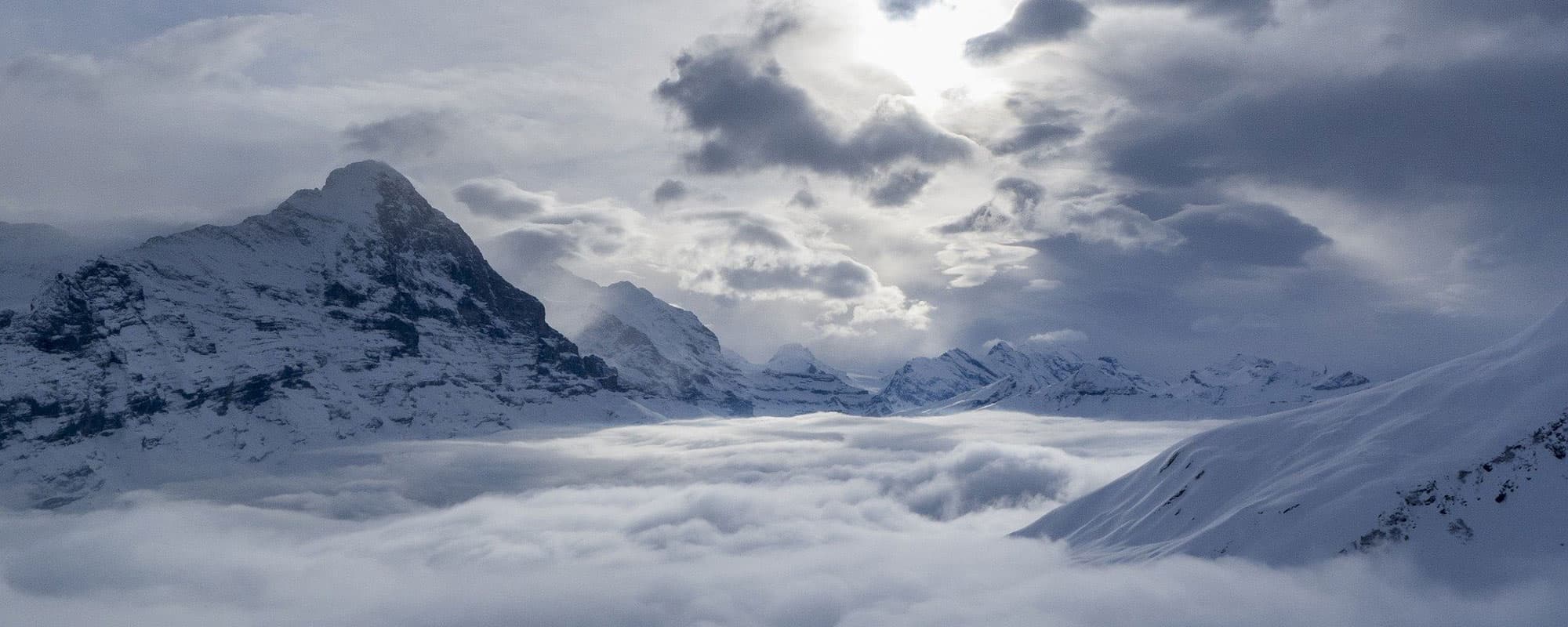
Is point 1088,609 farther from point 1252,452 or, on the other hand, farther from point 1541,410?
point 1541,410

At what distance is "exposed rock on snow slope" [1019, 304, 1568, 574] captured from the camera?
216ft

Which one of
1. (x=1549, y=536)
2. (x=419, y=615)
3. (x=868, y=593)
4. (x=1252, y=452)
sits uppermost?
(x=1252, y=452)

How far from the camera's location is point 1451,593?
62.2 meters

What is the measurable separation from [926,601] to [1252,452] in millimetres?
41662

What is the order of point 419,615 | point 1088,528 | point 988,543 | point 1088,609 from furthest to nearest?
point 419,615 → point 988,543 → point 1088,528 → point 1088,609

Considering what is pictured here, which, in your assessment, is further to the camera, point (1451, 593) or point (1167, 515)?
point (1167, 515)

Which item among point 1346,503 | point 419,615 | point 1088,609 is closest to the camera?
point 1346,503

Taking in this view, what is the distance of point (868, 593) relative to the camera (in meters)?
134

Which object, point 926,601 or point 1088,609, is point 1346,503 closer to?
point 1088,609

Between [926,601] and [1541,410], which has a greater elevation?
[1541,410]

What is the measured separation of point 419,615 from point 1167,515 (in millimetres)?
163284

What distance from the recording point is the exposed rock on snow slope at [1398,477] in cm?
6581

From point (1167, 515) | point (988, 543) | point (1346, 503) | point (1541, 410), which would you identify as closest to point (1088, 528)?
point (1167, 515)

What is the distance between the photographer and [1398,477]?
73.2 m
